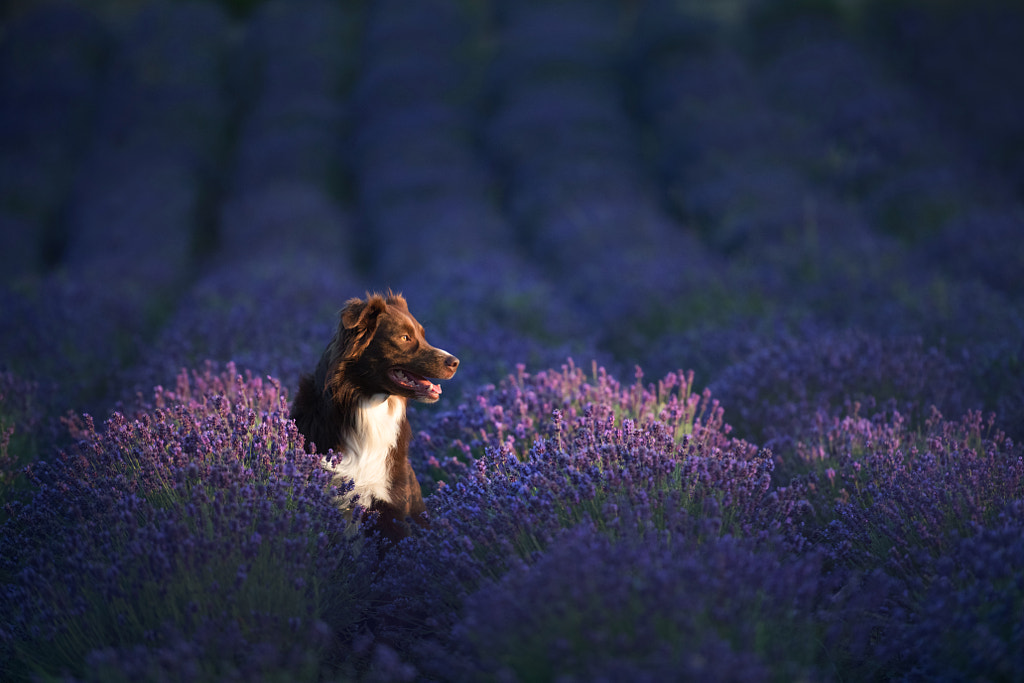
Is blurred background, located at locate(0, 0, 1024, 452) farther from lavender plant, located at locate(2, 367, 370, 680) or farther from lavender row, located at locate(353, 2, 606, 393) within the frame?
lavender plant, located at locate(2, 367, 370, 680)

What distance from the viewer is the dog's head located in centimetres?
241

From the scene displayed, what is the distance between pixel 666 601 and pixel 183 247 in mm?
9482

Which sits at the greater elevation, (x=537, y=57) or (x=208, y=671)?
(x=537, y=57)

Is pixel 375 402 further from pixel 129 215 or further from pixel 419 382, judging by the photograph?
pixel 129 215

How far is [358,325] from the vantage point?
7.88 feet

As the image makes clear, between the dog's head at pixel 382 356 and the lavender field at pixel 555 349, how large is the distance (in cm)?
33

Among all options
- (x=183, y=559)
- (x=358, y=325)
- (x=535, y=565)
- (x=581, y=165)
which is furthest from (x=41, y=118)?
(x=535, y=565)

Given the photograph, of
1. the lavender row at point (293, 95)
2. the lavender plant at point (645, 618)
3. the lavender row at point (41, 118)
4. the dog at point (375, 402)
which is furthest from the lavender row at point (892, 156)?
the lavender row at point (41, 118)

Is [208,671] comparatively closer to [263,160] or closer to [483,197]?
[483,197]

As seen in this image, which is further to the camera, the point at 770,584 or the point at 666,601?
the point at 770,584

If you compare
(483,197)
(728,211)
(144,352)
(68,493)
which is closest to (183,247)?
(483,197)

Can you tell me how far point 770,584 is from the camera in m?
1.62

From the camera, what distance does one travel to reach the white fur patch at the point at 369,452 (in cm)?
240

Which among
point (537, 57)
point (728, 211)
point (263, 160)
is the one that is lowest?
point (728, 211)
